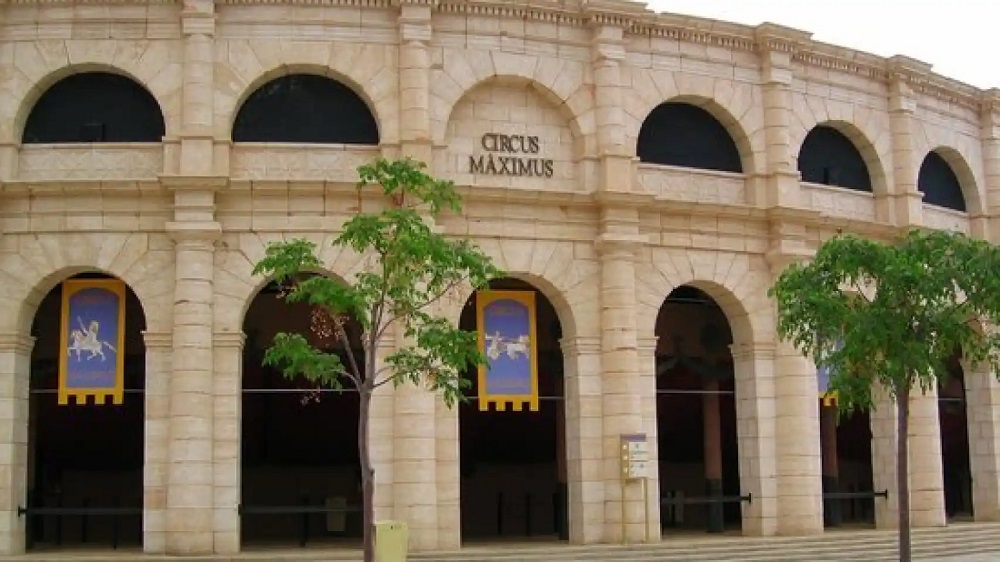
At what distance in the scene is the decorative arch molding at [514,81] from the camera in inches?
1145

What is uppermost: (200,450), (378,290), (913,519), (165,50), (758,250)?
(165,50)

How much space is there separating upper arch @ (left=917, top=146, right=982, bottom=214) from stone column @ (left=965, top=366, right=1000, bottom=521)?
4.82 metres

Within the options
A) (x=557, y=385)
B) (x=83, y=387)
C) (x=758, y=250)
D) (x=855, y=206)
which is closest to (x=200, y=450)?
(x=83, y=387)

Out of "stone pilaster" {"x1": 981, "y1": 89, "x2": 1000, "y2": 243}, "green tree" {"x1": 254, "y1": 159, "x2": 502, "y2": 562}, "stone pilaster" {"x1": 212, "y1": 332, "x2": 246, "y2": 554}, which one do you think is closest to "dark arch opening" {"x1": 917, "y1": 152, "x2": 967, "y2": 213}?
"stone pilaster" {"x1": 981, "y1": 89, "x2": 1000, "y2": 243}

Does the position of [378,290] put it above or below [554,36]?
below

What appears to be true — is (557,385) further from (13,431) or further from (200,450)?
(13,431)

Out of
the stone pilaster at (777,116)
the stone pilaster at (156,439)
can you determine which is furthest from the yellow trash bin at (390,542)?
the stone pilaster at (777,116)

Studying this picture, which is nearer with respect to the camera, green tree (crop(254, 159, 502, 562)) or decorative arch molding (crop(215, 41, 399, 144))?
green tree (crop(254, 159, 502, 562))

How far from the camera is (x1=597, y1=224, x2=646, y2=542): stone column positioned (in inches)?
1137

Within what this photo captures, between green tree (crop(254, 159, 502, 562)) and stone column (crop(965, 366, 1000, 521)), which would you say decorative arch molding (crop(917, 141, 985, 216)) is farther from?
green tree (crop(254, 159, 502, 562))

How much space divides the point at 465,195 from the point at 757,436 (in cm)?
942

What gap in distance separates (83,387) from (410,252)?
11.5 metres

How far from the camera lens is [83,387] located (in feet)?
92.2

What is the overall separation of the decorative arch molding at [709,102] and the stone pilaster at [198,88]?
9.58 m
